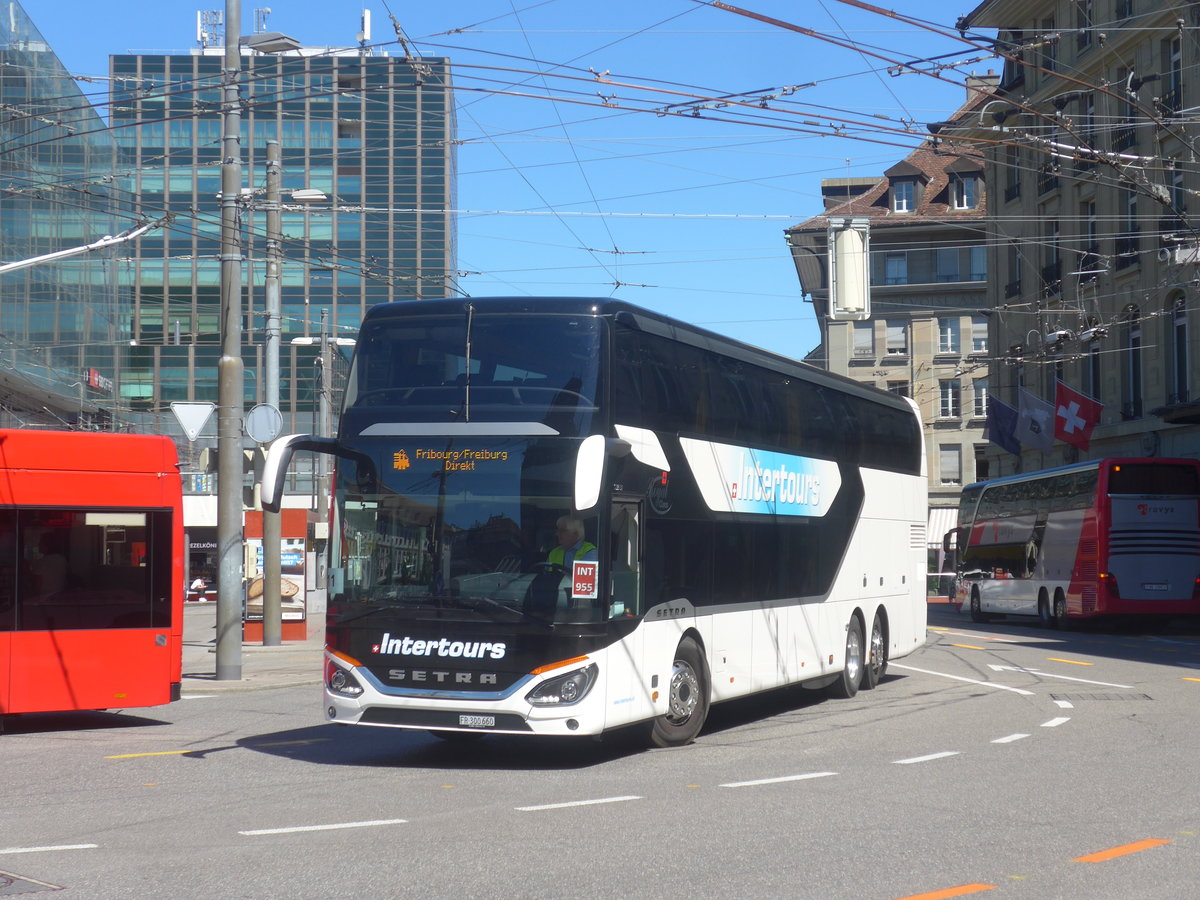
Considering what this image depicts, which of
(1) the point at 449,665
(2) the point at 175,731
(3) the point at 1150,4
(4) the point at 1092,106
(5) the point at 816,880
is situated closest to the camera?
(5) the point at 816,880

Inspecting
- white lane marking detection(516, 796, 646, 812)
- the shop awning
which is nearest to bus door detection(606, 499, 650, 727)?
white lane marking detection(516, 796, 646, 812)

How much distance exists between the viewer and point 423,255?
87.3 m

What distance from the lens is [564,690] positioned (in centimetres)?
1090

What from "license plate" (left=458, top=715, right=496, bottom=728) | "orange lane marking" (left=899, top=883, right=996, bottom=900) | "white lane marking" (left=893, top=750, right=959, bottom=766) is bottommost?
"white lane marking" (left=893, top=750, right=959, bottom=766)

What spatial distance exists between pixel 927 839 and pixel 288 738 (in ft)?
22.8

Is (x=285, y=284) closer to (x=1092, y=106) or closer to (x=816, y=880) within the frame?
(x=1092, y=106)

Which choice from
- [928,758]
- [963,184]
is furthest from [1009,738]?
[963,184]

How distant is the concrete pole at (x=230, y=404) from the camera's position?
60.9 feet

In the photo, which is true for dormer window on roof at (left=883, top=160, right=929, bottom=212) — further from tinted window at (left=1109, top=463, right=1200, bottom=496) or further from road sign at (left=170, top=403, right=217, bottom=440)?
road sign at (left=170, top=403, right=217, bottom=440)

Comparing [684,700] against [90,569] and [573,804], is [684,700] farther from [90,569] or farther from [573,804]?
[90,569]

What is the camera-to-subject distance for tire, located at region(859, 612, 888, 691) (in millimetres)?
17812

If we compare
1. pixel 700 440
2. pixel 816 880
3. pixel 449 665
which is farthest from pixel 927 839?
pixel 700 440

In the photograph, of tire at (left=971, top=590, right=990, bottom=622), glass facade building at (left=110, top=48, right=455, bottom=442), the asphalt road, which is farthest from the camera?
glass facade building at (left=110, top=48, right=455, bottom=442)

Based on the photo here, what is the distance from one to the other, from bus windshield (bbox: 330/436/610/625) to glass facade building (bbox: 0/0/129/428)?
886 inches
